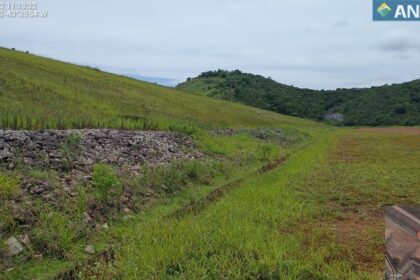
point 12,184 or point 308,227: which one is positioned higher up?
point 12,184

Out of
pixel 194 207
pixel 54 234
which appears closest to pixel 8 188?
pixel 54 234

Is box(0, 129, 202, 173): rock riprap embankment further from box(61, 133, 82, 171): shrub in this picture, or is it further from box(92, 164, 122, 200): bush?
box(92, 164, 122, 200): bush

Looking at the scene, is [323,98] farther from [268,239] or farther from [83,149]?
[268,239]

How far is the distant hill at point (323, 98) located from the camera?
10219 cm

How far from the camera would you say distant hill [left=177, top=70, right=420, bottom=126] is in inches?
4023

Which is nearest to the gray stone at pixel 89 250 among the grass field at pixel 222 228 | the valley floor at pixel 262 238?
the grass field at pixel 222 228

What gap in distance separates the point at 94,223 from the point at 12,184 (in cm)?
212

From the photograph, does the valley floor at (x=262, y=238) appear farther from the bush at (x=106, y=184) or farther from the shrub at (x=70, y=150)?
the shrub at (x=70, y=150)

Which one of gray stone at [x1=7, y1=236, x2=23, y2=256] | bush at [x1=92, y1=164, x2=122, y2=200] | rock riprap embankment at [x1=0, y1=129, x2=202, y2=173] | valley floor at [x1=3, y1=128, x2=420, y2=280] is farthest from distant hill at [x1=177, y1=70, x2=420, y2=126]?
gray stone at [x1=7, y1=236, x2=23, y2=256]

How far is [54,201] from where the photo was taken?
29.7ft

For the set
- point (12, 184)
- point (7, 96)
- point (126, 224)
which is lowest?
point (126, 224)

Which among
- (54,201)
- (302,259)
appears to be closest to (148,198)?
(54,201)

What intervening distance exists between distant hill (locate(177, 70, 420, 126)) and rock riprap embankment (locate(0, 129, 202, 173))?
8919 cm

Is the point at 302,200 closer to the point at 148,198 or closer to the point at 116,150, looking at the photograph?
the point at 148,198
